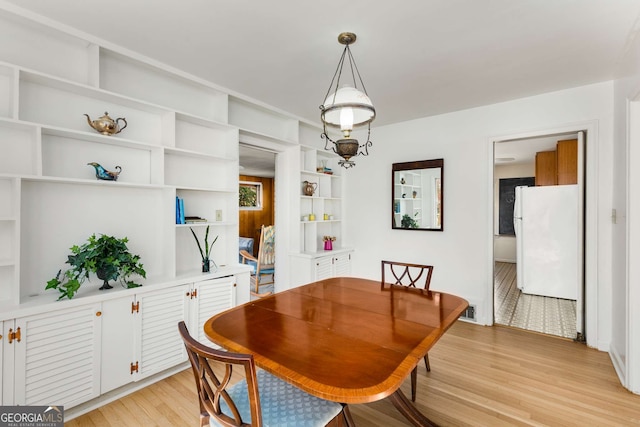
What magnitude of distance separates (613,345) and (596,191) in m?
1.40

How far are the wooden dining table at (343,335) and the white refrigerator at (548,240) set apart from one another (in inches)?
125

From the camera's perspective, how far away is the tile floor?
3322 millimetres

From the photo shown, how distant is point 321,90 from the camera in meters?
2.96

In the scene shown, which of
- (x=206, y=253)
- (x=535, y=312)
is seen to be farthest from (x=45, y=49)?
(x=535, y=312)

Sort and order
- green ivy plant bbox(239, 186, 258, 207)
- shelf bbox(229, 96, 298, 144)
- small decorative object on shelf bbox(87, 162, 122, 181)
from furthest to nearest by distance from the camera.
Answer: green ivy plant bbox(239, 186, 258, 207) < shelf bbox(229, 96, 298, 144) < small decorative object on shelf bbox(87, 162, 122, 181)

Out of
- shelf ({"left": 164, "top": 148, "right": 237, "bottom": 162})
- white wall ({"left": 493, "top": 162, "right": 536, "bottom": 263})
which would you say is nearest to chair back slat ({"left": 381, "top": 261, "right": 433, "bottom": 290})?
shelf ({"left": 164, "top": 148, "right": 237, "bottom": 162})

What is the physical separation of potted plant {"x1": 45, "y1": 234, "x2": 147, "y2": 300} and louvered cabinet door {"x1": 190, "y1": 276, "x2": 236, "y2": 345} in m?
0.51

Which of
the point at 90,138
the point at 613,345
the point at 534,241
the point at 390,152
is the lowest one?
the point at 613,345

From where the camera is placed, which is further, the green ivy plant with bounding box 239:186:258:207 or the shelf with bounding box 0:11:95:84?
the green ivy plant with bounding box 239:186:258:207

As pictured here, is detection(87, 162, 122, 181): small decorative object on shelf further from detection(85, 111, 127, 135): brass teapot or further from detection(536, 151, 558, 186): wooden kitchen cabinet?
detection(536, 151, 558, 186): wooden kitchen cabinet

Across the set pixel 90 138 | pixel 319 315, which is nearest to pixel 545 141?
pixel 319 315

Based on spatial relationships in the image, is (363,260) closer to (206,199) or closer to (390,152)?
(390,152)

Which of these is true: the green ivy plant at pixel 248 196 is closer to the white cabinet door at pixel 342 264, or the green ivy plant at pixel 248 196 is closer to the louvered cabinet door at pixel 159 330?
the white cabinet door at pixel 342 264

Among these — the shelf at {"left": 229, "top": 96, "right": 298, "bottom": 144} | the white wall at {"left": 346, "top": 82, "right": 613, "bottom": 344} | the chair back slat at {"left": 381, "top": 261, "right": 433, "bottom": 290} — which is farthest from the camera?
the shelf at {"left": 229, "top": 96, "right": 298, "bottom": 144}
